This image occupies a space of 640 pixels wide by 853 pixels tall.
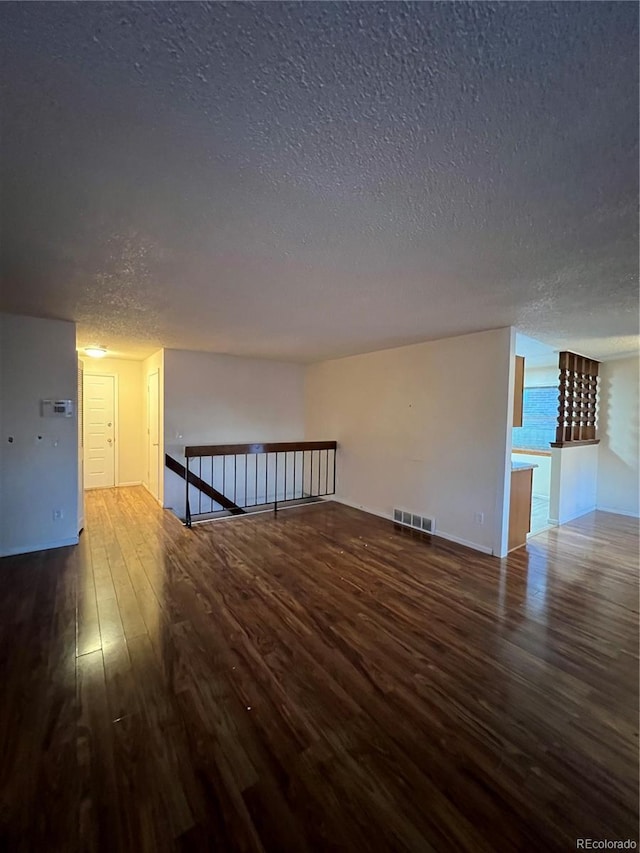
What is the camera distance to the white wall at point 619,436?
5418 mm

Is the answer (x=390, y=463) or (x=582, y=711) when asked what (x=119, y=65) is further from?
(x=390, y=463)

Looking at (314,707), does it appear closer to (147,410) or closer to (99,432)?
(147,410)

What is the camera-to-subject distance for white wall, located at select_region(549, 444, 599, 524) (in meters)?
4.94

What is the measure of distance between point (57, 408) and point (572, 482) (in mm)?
6788

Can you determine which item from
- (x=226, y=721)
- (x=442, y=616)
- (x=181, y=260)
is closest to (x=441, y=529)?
(x=442, y=616)

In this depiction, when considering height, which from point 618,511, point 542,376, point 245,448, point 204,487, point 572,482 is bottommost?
point 618,511

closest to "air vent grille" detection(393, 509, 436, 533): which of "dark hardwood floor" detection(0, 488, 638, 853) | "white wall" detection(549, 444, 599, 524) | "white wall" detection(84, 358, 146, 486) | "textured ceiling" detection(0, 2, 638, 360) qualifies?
"dark hardwood floor" detection(0, 488, 638, 853)

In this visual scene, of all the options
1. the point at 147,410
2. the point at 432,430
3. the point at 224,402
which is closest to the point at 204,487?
the point at 224,402

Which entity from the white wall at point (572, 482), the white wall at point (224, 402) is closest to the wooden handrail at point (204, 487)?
the white wall at point (224, 402)

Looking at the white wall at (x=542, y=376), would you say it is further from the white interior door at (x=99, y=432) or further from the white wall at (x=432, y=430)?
the white interior door at (x=99, y=432)

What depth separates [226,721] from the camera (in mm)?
1694

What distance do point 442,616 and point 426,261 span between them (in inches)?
96.9

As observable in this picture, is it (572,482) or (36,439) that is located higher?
(36,439)

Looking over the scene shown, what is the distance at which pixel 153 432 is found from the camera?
5961 mm
